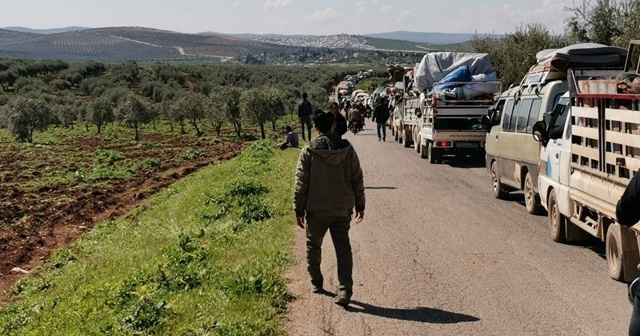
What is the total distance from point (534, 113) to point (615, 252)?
4.58 meters

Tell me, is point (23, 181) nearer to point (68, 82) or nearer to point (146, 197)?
point (146, 197)

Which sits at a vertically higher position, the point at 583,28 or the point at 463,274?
the point at 583,28

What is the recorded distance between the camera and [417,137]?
2402 cm

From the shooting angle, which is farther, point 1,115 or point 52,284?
point 1,115

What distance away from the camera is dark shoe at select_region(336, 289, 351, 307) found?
7.07 metres

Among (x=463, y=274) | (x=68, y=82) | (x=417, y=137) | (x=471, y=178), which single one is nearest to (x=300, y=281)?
(x=463, y=274)

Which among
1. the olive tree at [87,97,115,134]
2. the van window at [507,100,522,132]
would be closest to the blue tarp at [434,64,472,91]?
the van window at [507,100,522,132]

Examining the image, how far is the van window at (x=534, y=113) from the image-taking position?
11609mm

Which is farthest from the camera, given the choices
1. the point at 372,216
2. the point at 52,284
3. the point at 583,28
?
the point at 583,28

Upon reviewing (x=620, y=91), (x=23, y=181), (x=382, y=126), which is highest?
(x=620, y=91)

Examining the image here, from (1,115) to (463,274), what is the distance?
206 feet

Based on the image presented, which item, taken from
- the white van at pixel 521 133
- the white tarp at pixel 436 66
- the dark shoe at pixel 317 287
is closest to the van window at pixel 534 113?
the white van at pixel 521 133

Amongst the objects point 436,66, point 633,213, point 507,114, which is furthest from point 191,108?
point 633,213

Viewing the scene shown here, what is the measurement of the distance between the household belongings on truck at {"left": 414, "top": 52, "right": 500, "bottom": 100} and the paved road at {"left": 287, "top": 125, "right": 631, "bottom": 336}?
7.59m
